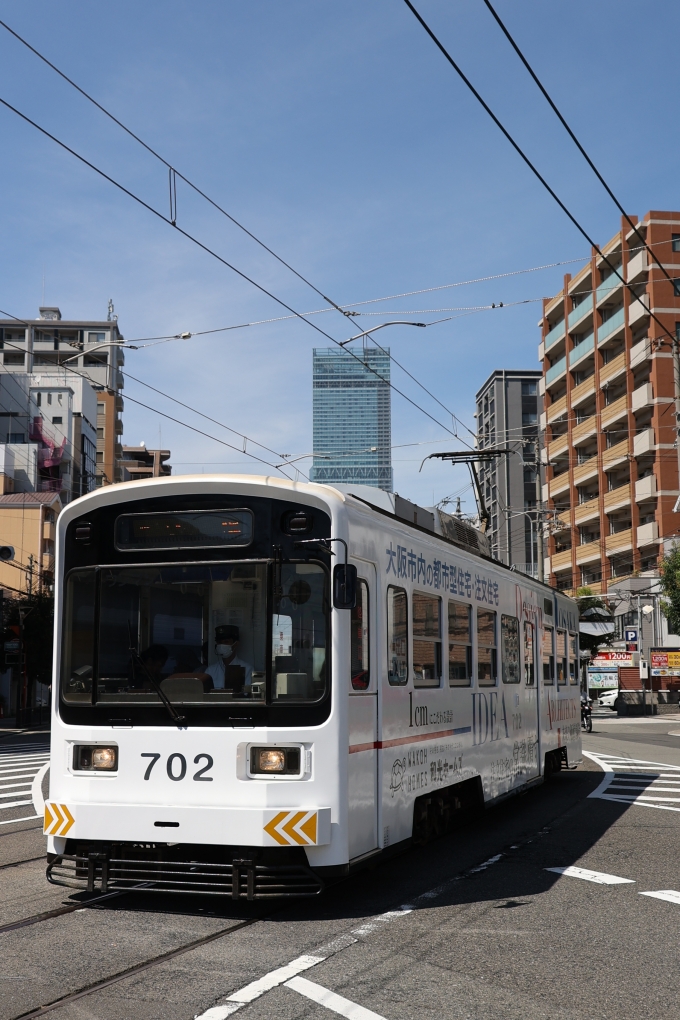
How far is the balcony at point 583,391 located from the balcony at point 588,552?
961cm

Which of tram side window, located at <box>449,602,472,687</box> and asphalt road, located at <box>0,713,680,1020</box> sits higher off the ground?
tram side window, located at <box>449,602,472,687</box>

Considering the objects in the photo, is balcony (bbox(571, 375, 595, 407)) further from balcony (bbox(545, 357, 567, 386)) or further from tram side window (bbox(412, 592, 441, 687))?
tram side window (bbox(412, 592, 441, 687))

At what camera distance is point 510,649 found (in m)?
12.3

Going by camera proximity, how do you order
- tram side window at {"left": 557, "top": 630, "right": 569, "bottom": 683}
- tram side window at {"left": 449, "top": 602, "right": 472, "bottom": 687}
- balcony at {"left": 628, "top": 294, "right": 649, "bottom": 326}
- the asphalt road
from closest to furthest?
the asphalt road → tram side window at {"left": 449, "top": 602, "right": 472, "bottom": 687} → tram side window at {"left": 557, "top": 630, "right": 569, "bottom": 683} → balcony at {"left": 628, "top": 294, "right": 649, "bottom": 326}

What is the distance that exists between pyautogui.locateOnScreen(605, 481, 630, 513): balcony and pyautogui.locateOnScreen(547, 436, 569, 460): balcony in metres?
7.80

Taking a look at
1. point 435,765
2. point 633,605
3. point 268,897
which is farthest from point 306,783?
point 633,605

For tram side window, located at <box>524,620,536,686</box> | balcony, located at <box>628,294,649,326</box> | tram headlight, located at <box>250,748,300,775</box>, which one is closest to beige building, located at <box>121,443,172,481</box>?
balcony, located at <box>628,294,649,326</box>

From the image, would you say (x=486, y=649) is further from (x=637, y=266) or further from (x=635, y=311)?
(x=635, y=311)

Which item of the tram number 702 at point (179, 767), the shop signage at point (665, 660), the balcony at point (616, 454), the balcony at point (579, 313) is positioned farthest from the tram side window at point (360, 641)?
the balcony at point (579, 313)

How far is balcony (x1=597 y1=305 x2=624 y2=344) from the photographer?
6756 cm

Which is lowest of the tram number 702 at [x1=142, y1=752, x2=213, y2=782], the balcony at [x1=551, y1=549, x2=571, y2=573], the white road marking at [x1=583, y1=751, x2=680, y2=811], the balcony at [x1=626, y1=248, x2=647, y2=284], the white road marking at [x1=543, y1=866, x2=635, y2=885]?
the white road marking at [x1=583, y1=751, x2=680, y2=811]

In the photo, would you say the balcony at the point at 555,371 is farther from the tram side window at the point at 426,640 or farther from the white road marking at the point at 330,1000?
the white road marking at the point at 330,1000

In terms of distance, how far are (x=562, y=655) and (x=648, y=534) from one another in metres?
49.0

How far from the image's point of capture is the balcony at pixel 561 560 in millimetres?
74625
